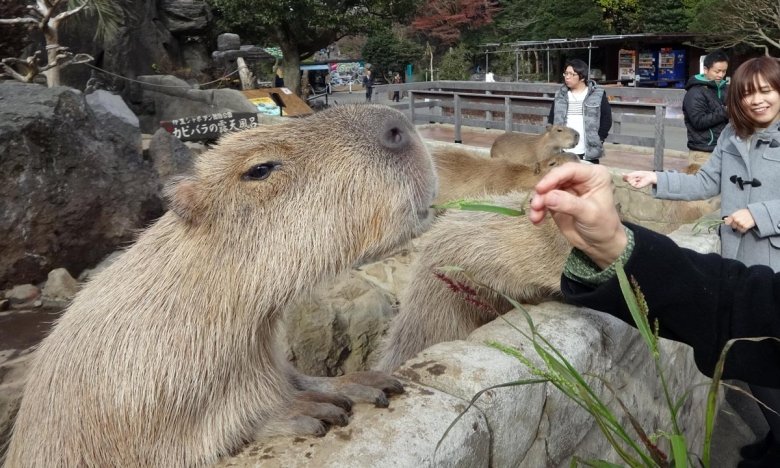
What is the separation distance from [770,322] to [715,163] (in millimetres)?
1879

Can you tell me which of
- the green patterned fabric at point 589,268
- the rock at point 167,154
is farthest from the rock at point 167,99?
the green patterned fabric at point 589,268

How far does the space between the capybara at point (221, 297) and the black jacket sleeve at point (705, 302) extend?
19.3 inches

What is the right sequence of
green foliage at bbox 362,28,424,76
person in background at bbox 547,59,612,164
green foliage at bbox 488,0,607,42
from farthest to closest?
green foliage at bbox 362,28,424,76
green foliage at bbox 488,0,607,42
person in background at bbox 547,59,612,164

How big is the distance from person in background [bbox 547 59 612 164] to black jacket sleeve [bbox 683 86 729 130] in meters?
0.94


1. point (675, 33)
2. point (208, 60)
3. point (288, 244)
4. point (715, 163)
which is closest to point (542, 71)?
point (675, 33)

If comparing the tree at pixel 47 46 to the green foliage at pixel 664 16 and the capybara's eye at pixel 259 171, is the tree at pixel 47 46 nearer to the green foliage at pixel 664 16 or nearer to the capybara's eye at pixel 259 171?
the capybara's eye at pixel 259 171

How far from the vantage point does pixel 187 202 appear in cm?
152

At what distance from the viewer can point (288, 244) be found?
1.50 metres

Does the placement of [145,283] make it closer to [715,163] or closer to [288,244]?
[288,244]

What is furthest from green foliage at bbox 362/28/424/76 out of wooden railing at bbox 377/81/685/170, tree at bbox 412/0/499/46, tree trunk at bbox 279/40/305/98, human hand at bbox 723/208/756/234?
human hand at bbox 723/208/756/234

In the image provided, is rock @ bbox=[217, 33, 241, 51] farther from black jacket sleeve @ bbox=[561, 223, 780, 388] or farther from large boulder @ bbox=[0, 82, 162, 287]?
black jacket sleeve @ bbox=[561, 223, 780, 388]

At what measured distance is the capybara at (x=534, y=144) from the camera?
6.36 m

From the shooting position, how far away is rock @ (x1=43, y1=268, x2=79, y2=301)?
191 inches

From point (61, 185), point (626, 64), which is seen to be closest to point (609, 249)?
point (61, 185)
